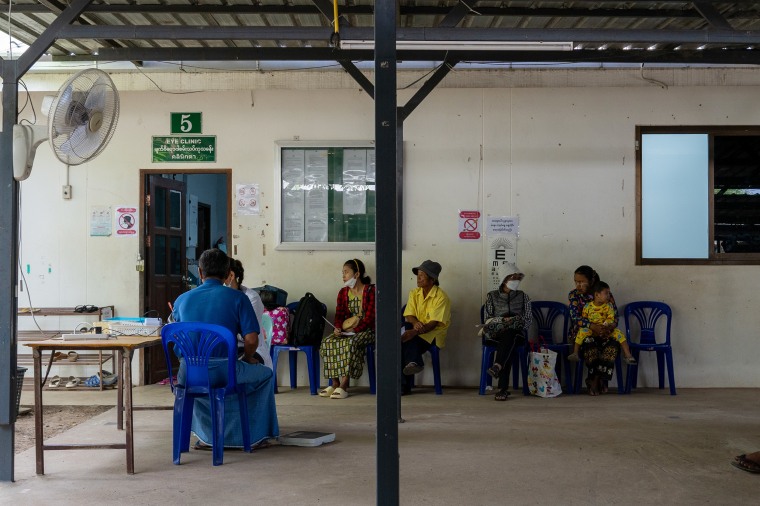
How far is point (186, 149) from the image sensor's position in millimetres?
8234

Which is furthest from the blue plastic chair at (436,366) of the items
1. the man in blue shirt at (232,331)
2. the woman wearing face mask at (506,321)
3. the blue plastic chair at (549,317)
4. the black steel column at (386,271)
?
the black steel column at (386,271)

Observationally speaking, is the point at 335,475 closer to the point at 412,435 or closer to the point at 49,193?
the point at 412,435

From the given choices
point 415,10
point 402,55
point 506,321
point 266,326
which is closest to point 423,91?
point 402,55

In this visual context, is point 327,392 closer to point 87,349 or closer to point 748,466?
point 87,349

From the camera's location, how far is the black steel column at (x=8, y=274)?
4496 mm

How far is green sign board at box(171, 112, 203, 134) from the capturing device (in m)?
8.24

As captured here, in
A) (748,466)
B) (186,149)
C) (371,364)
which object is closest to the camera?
(748,466)

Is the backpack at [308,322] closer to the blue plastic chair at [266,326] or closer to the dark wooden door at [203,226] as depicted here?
the blue plastic chair at [266,326]

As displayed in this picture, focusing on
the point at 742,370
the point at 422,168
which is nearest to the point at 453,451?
the point at 422,168

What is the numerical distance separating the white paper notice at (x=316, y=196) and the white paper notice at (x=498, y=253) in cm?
171

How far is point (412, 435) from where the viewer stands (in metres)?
5.73

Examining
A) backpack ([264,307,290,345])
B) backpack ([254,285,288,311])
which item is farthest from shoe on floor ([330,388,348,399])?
backpack ([254,285,288,311])

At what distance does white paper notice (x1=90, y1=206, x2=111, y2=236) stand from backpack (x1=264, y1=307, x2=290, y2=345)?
1968 millimetres

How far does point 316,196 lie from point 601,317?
3079 millimetres
